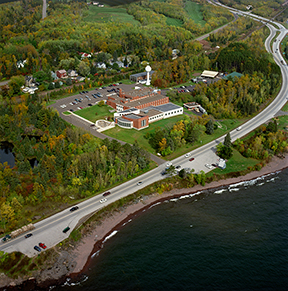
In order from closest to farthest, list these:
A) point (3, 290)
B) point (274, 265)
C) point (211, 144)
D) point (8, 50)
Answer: point (3, 290)
point (274, 265)
point (211, 144)
point (8, 50)

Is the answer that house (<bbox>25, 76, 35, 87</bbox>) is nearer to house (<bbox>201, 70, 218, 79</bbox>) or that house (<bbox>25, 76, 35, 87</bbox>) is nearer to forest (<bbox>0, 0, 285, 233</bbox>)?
forest (<bbox>0, 0, 285, 233</bbox>)

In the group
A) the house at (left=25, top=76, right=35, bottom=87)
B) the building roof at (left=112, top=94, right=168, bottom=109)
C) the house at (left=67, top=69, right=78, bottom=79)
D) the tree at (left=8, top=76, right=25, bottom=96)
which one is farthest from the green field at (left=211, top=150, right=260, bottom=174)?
the house at (left=25, top=76, right=35, bottom=87)

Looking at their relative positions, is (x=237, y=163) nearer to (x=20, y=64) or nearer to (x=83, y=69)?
(x=83, y=69)

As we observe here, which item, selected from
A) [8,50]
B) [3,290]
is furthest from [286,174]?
[8,50]

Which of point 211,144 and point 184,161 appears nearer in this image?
point 184,161

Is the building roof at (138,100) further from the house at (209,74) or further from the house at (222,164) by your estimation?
the house at (222,164)

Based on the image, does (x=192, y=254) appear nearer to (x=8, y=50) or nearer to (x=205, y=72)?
(x=205, y=72)
